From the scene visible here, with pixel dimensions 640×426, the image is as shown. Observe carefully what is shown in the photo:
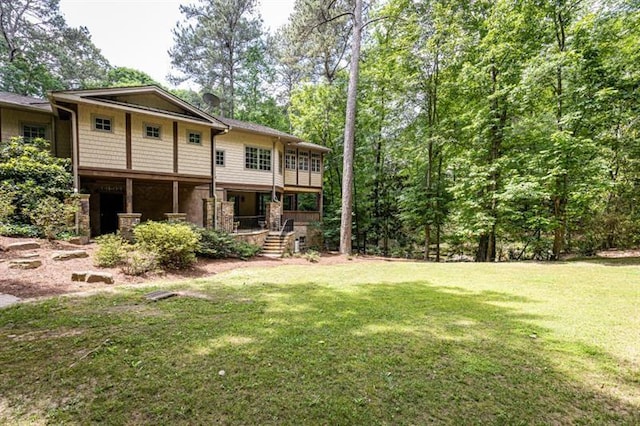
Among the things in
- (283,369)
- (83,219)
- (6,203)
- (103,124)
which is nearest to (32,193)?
(6,203)

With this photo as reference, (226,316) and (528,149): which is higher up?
(528,149)

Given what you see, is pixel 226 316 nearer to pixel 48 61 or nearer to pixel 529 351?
pixel 529 351

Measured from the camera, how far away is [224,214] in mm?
13445

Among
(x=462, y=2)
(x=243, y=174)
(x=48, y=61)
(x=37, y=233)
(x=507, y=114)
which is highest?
(x=48, y=61)

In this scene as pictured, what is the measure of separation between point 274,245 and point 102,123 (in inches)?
334

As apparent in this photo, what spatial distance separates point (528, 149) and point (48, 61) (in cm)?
3323

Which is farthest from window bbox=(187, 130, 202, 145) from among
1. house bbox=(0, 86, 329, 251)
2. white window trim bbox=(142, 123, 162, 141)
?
white window trim bbox=(142, 123, 162, 141)

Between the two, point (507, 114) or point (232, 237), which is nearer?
point (232, 237)

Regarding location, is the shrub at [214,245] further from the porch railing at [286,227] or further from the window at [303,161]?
the window at [303,161]

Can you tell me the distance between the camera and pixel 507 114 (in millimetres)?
12930

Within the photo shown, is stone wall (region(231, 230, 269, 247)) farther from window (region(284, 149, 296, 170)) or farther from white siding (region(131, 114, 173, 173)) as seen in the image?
window (region(284, 149, 296, 170))

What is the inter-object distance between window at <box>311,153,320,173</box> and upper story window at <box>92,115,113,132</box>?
35.7 ft

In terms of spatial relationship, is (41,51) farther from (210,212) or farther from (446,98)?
(446,98)

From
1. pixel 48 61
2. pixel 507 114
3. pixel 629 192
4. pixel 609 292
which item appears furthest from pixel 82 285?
pixel 48 61
